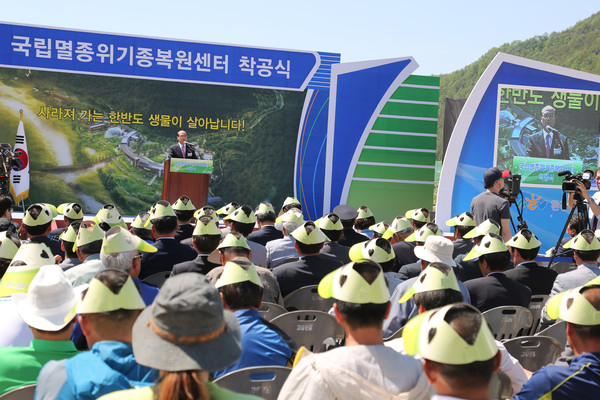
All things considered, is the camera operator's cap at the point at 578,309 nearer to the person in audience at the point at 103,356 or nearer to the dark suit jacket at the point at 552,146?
the person in audience at the point at 103,356

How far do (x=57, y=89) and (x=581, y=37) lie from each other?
49.2 metres

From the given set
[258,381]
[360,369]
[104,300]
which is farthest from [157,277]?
[360,369]

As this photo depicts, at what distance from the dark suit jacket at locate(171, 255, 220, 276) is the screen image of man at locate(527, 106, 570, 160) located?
9087 mm

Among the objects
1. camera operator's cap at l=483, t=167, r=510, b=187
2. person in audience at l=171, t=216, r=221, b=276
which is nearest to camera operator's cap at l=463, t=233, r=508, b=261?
person in audience at l=171, t=216, r=221, b=276

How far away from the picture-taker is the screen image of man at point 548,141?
12.1 meters

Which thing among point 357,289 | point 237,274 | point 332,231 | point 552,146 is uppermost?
point 552,146

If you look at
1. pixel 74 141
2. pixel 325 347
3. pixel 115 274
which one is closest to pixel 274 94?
pixel 74 141

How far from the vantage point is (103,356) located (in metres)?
1.93

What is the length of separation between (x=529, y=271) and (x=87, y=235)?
3.22m

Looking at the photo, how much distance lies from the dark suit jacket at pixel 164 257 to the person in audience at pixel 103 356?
276 centimetres

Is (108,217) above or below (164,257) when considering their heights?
above

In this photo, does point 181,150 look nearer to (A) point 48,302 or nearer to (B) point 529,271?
(B) point 529,271

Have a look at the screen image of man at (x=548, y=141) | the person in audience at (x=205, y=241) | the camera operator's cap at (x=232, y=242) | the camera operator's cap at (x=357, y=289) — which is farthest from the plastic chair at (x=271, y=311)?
the screen image of man at (x=548, y=141)

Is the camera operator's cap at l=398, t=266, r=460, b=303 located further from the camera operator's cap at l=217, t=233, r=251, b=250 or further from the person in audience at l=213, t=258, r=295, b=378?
the camera operator's cap at l=217, t=233, r=251, b=250
